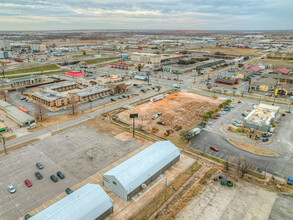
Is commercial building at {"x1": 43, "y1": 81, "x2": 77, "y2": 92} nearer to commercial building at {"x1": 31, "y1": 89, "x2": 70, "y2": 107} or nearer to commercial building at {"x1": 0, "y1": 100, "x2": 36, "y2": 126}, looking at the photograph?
commercial building at {"x1": 31, "y1": 89, "x2": 70, "y2": 107}

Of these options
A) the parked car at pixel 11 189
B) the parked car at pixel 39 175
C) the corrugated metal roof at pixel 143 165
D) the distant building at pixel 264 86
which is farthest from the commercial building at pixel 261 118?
the parked car at pixel 11 189

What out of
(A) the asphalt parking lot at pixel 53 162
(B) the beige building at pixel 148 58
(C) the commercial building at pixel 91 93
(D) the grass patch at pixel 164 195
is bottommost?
(A) the asphalt parking lot at pixel 53 162

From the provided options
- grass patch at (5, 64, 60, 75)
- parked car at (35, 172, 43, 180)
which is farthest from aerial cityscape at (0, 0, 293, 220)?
grass patch at (5, 64, 60, 75)

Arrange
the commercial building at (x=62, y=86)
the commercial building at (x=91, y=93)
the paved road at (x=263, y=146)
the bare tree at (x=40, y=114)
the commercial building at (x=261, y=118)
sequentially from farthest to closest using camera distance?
the commercial building at (x=62, y=86), the commercial building at (x=91, y=93), the bare tree at (x=40, y=114), the commercial building at (x=261, y=118), the paved road at (x=263, y=146)

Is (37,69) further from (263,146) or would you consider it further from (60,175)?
(263,146)

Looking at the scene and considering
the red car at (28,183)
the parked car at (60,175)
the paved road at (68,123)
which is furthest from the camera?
the paved road at (68,123)

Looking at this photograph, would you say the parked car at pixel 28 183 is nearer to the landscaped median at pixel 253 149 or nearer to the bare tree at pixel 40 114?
the bare tree at pixel 40 114
